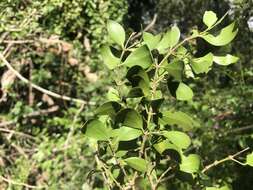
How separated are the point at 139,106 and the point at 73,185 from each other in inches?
110

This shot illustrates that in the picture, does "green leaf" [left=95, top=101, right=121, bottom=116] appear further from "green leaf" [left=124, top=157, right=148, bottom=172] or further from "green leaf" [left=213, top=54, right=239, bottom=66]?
"green leaf" [left=213, top=54, right=239, bottom=66]

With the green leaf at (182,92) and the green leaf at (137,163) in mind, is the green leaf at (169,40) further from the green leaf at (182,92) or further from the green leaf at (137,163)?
the green leaf at (137,163)

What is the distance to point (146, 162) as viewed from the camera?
129 centimetres

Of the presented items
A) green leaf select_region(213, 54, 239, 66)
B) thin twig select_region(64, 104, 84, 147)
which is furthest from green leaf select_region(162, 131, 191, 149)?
thin twig select_region(64, 104, 84, 147)

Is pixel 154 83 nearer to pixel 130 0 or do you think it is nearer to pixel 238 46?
pixel 238 46

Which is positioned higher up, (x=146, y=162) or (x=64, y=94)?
(x=146, y=162)

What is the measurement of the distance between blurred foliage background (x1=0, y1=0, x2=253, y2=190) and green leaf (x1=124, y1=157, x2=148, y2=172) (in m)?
2.19

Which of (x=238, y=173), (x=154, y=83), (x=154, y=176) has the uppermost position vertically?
(x=154, y=83)

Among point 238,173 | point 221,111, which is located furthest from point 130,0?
point 238,173

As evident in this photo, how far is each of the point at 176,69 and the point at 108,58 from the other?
0.54ft

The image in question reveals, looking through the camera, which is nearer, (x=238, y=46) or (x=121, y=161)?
(x=121, y=161)

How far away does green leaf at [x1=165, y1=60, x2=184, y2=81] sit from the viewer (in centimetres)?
122

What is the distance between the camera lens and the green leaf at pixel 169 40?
1325 mm

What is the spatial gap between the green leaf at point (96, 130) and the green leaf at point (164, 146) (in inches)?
4.4
